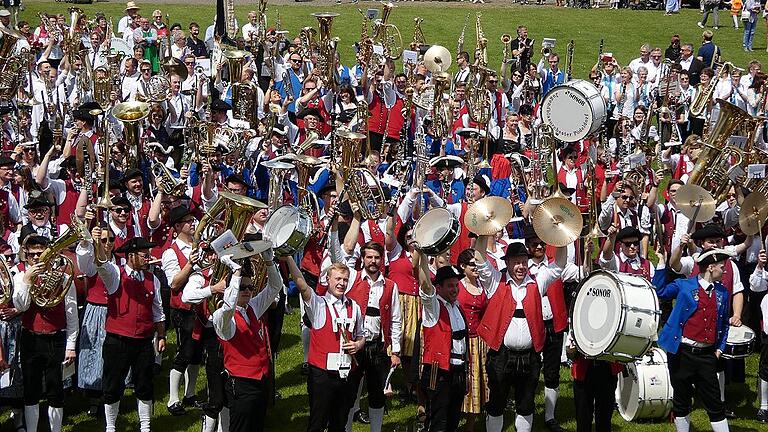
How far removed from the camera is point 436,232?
9242 millimetres

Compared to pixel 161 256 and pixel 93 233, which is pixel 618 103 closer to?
pixel 161 256

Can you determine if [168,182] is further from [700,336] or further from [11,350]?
[700,336]

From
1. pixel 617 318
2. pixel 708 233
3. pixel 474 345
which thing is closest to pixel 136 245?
pixel 474 345

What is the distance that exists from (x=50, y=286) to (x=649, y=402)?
577 cm

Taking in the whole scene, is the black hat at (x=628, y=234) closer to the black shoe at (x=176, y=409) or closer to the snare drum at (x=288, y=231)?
the snare drum at (x=288, y=231)

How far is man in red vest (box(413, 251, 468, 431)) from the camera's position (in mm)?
9883

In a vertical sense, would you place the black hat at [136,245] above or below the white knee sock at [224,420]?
above

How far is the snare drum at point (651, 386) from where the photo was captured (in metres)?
10.7

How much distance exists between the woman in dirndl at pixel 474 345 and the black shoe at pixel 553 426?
1.21 metres

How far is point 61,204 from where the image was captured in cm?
1330

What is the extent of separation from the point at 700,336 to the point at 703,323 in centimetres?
13

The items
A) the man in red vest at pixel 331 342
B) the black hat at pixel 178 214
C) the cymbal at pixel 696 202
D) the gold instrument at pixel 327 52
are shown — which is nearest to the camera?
the man in red vest at pixel 331 342

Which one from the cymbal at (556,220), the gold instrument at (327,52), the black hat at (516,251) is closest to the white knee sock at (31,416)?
the black hat at (516,251)

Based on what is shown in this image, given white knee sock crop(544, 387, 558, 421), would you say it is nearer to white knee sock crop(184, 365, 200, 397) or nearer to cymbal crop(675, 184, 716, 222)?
cymbal crop(675, 184, 716, 222)
